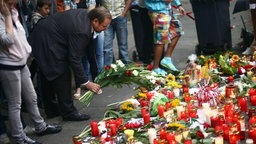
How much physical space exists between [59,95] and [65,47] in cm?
54

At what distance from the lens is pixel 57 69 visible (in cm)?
570

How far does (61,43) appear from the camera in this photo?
18.5 ft

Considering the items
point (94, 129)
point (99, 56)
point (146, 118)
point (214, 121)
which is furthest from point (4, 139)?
point (99, 56)

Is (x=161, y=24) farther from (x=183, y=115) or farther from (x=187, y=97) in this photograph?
(x=183, y=115)

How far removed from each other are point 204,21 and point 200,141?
4.47 metres

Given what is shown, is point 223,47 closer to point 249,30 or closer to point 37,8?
point 249,30

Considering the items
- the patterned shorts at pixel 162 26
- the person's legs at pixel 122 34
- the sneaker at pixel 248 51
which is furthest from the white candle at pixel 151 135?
the sneaker at pixel 248 51

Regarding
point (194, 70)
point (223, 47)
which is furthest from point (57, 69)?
point (223, 47)

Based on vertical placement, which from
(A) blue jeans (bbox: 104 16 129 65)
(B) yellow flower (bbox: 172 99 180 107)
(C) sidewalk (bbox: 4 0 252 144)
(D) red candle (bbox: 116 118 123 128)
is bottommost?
(C) sidewalk (bbox: 4 0 252 144)

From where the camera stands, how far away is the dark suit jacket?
5453 mm

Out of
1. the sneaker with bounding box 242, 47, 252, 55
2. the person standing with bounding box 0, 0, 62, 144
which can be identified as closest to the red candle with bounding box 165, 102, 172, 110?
the person standing with bounding box 0, 0, 62, 144

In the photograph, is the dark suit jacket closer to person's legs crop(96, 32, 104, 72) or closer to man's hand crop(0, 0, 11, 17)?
man's hand crop(0, 0, 11, 17)

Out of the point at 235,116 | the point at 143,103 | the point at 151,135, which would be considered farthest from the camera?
the point at 143,103

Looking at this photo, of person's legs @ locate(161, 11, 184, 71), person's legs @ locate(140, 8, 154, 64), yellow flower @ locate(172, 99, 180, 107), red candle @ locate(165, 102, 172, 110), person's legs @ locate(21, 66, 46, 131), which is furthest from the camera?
person's legs @ locate(140, 8, 154, 64)
